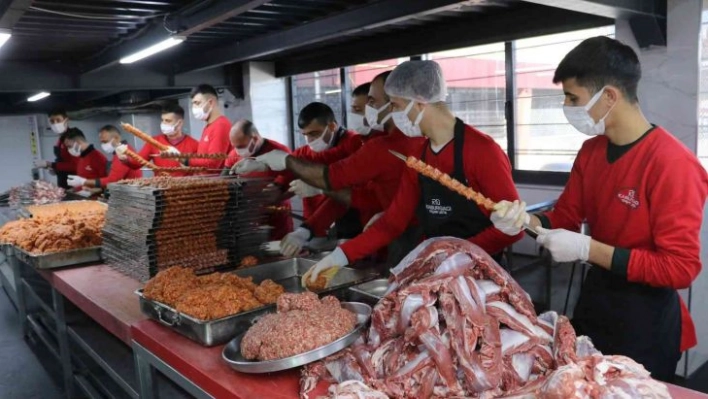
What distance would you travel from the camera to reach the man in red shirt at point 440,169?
2613 millimetres

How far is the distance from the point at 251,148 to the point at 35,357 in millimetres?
2793

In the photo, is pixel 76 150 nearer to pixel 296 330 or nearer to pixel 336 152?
pixel 336 152

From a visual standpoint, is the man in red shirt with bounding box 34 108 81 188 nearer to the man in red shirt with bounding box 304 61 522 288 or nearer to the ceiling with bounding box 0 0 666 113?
the ceiling with bounding box 0 0 666 113

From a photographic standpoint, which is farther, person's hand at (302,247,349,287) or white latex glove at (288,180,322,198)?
white latex glove at (288,180,322,198)

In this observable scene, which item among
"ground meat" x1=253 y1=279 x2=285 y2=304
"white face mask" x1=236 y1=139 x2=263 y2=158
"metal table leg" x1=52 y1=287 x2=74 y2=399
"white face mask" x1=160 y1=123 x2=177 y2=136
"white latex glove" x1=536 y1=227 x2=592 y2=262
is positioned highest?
"white face mask" x1=160 y1=123 x2=177 y2=136

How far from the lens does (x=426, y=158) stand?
286cm

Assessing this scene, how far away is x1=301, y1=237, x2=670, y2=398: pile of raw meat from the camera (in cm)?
153

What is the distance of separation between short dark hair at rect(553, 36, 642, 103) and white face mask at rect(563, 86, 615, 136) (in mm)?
51

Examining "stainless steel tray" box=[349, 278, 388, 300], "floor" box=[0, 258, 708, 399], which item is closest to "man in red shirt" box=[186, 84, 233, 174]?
"floor" box=[0, 258, 708, 399]

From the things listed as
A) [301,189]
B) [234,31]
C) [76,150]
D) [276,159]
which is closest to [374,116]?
[276,159]

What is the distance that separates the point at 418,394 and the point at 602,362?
1.71ft

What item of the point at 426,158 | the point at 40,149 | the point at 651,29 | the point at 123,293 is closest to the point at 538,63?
the point at 651,29

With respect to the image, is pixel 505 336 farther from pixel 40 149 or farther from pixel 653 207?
pixel 40 149

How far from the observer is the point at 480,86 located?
668cm
